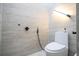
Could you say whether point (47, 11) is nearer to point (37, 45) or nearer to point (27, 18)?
point (27, 18)

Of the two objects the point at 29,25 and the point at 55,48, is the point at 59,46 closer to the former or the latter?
the point at 55,48

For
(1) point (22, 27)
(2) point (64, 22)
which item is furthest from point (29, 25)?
(2) point (64, 22)

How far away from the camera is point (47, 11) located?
2779 millimetres

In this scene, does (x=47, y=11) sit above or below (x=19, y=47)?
above

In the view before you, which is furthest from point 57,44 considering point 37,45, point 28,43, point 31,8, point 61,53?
point 31,8

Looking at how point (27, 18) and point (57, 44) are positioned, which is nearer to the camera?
point (57, 44)

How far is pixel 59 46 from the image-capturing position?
246cm

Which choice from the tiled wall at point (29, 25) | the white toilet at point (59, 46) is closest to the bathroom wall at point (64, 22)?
the tiled wall at point (29, 25)

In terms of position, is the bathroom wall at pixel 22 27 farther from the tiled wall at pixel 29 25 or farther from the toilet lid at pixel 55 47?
the toilet lid at pixel 55 47

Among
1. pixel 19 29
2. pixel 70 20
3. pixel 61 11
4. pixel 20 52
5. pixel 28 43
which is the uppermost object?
pixel 61 11

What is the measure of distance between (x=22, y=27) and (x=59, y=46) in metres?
1.06

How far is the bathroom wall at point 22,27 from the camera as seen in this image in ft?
8.66

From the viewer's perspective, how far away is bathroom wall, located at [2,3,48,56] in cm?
264

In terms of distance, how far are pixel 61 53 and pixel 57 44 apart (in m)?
0.25
